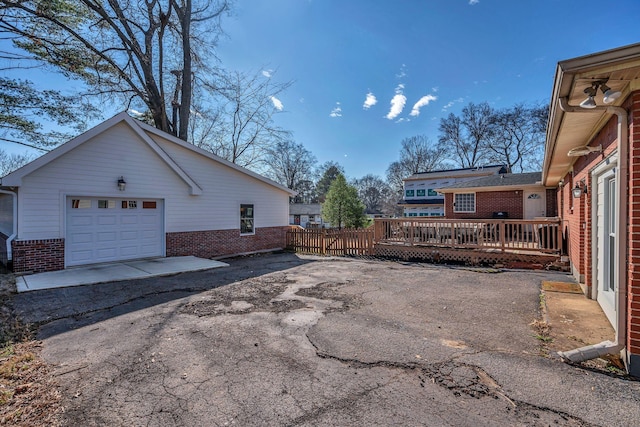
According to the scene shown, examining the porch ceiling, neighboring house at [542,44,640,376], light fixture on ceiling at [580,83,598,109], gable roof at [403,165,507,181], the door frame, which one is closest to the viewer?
the porch ceiling

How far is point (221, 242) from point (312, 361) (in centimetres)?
980

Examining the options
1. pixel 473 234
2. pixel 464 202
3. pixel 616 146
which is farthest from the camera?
pixel 464 202

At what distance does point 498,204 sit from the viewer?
1780 cm

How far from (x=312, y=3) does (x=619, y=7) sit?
982cm

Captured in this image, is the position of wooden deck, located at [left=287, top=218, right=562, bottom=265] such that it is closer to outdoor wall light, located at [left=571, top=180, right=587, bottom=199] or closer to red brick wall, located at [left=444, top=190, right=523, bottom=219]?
outdoor wall light, located at [left=571, top=180, right=587, bottom=199]

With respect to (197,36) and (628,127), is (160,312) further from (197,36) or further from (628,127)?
(197,36)

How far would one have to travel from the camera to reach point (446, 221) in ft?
36.0

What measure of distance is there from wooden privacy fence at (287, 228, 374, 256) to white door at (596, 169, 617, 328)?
762 centimetres

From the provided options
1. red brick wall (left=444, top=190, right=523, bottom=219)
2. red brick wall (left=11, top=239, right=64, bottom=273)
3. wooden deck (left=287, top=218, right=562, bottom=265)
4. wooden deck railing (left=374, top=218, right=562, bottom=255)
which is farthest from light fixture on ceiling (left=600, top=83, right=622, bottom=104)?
red brick wall (left=444, top=190, right=523, bottom=219)

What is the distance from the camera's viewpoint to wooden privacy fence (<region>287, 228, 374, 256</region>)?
12.3 meters

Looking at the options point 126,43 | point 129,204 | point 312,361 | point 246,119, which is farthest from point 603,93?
point 246,119

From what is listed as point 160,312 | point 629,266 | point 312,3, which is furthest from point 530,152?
point 160,312

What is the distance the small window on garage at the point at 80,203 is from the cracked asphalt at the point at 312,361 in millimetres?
3215

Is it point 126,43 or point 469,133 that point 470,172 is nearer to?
point 469,133
